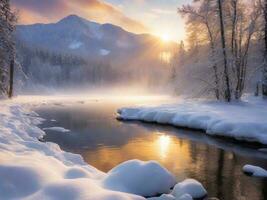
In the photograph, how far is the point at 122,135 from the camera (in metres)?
23.6

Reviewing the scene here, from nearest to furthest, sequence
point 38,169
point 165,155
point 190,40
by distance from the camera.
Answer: point 38,169, point 165,155, point 190,40

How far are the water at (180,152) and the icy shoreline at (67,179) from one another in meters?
1.77

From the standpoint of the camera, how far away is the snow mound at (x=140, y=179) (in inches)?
427

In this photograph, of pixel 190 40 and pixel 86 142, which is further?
pixel 190 40

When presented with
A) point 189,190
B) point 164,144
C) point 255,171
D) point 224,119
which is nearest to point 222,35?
point 224,119

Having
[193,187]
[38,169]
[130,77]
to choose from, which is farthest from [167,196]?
[130,77]

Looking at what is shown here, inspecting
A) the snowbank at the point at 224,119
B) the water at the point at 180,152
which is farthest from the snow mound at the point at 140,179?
the snowbank at the point at 224,119

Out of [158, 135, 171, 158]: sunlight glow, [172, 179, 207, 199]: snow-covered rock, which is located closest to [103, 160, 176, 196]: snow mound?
[172, 179, 207, 199]: snow-covered rock

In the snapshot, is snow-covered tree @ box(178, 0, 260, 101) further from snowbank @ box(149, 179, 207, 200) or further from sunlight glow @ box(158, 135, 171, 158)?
snowbank @ box(149, 179, 207, 200)

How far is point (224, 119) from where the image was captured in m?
23.4

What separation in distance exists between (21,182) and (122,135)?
1483cm

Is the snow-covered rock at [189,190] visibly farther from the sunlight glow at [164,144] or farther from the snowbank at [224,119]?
the snowbank at [224,119]

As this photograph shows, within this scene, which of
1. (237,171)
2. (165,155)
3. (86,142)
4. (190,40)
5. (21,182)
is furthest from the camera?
(190,40)

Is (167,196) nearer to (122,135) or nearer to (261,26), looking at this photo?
(122,135)
